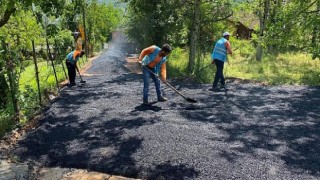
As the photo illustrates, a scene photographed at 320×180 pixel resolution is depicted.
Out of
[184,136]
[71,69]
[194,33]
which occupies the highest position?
[194,33]

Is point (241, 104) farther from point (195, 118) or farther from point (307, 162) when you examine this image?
point (307, 162)

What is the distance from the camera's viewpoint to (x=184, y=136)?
527 cm

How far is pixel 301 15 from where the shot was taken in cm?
1023

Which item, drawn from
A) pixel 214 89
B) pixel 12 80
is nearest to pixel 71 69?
pixel 12 80

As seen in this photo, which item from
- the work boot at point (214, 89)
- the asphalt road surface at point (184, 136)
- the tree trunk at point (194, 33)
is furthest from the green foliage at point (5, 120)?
the tree trunk at point (194, 33)

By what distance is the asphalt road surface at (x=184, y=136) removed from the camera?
4284mm

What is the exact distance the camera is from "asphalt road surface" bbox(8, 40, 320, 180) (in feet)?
14.1

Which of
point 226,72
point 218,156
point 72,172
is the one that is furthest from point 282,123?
point 226,72

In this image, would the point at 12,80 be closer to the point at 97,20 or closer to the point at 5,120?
the point at 5,120

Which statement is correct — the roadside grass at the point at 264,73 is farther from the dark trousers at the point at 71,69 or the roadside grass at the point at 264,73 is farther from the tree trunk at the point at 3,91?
the tree trunk at the point at 3,91

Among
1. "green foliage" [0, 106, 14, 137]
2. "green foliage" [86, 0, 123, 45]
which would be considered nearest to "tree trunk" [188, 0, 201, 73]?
"green foliage" [0, 106, 14, 137]

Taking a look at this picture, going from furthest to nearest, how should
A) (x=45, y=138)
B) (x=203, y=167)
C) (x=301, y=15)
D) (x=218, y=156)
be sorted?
(x=301, y=15)
(x=45, y=138)
(x=218, y=156)
(x=203, y=167)

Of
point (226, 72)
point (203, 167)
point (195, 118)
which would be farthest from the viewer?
point (226, 72)

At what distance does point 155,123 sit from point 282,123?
7.15 feet
